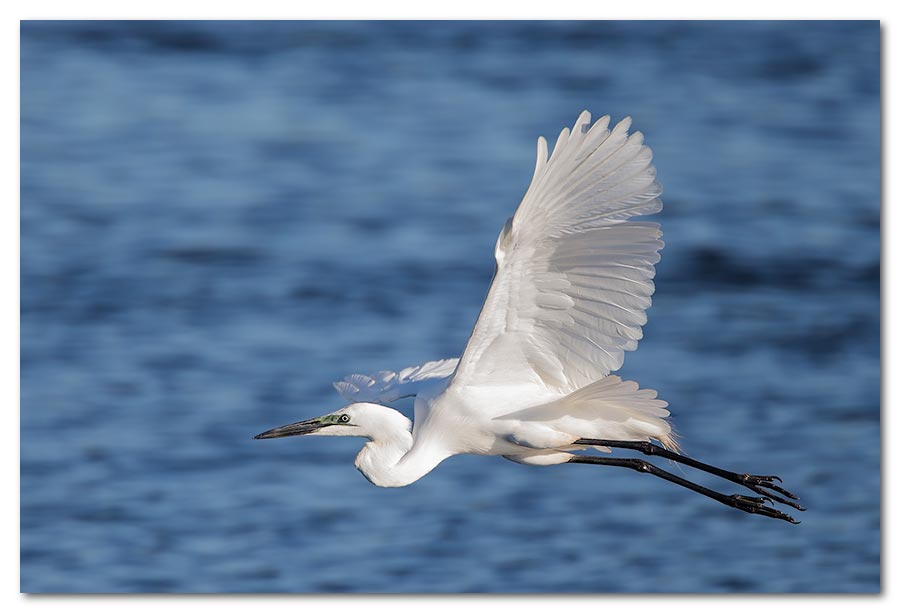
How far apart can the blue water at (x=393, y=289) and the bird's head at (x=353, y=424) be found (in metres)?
1.35

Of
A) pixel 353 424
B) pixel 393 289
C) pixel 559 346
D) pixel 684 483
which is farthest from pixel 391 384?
pixel 393 289

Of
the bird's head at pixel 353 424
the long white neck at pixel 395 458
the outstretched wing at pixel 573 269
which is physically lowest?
the long white neck at pixel 395 458

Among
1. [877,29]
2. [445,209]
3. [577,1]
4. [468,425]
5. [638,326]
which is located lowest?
[468,425]

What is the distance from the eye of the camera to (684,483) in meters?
3.60

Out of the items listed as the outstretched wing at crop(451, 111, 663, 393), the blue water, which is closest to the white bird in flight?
the outstretched wing at crop(451, 111, 663, 393)

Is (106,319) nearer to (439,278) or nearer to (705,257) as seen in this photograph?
(439,278)

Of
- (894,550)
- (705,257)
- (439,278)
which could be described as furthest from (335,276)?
(894,550)

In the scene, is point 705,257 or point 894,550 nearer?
point 894,550

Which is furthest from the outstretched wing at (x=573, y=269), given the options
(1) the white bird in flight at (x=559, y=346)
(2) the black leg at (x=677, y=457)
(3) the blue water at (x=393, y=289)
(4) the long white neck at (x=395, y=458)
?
(3) the blue water at (x=393, y=289)

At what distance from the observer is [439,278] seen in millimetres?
6754

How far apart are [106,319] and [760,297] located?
118 inches

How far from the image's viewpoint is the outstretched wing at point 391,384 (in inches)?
150

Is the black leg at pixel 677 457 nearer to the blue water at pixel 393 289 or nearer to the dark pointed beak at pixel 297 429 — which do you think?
the dark pointed beak at pixel 297 429

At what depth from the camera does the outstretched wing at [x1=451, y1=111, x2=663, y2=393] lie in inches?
117
